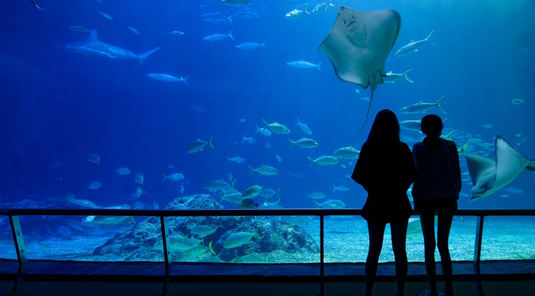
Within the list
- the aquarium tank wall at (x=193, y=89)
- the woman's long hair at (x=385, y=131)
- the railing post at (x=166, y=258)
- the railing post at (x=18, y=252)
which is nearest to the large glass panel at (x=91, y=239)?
the aquarium tank wall at (x=193, y=89)

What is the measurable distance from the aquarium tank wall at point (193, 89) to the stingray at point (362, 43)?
40.9ft

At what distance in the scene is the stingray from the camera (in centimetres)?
300

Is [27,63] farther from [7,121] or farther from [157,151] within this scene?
[157,151]

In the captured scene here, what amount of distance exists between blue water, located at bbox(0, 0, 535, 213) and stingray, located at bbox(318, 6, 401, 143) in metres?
15.3

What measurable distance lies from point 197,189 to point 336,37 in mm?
38227

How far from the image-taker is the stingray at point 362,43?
300 centimetres

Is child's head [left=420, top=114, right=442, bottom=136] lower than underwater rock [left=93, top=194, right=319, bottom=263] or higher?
higher

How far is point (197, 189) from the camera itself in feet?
130

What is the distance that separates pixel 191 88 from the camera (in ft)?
146

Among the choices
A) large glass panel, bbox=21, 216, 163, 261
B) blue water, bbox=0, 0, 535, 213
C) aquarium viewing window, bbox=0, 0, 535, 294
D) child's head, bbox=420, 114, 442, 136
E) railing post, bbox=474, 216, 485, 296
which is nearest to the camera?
child's head, bbox=420, 114, 442, 136

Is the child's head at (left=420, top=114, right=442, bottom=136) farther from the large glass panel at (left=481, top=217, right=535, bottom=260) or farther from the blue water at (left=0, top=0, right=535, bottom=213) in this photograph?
the blue water at (left=0, top=0, right=535, bottom=213)

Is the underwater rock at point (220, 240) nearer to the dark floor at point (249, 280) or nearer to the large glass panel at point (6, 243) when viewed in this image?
the large glass panel at point (6, 243)

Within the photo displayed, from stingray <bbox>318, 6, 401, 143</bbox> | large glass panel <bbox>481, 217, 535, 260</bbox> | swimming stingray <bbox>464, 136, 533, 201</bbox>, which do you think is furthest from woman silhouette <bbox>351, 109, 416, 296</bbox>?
large glass panel <bbox>481, 217, 535, 260</bbox>

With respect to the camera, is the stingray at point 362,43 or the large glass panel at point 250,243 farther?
the large glass panel at point 250,243
